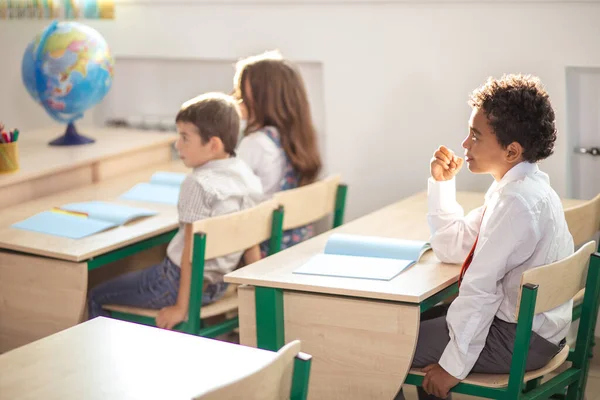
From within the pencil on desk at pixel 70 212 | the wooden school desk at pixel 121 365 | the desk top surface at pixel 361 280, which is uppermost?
the pencil on desk at pixel 70 212

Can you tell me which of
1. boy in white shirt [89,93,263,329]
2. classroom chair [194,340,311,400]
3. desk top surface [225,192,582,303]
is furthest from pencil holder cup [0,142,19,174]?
classroom chair [194,340,311,400]

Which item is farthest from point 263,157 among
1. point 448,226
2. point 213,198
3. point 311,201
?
point 448,226

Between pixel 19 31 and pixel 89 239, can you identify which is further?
pixel 19 31

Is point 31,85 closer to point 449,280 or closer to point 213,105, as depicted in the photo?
point 213,105

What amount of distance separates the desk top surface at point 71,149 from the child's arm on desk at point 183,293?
93 cm

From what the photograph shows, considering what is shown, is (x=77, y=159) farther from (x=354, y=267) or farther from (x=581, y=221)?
(x=581, y=221)

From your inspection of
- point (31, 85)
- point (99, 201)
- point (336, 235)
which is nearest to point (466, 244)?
point (336, 235)

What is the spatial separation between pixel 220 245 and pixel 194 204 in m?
0.26

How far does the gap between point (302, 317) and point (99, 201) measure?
1.32m

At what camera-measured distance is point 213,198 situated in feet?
10.2

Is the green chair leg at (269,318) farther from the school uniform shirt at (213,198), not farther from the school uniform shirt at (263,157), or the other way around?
the school uniform shirt at (263,157)

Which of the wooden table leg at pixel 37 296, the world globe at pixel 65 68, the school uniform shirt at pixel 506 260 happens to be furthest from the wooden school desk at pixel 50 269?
the school uniform shirt at pixel 506 260

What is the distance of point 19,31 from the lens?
517cm

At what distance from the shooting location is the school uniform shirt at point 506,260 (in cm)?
241
